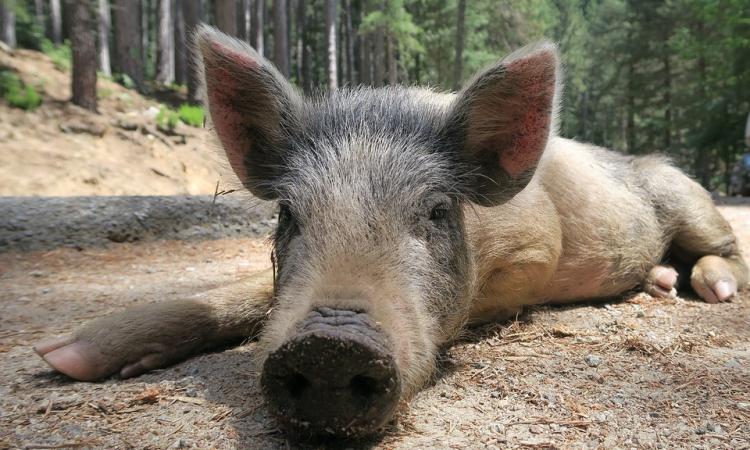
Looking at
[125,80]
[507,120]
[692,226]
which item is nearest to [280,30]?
[125,80]

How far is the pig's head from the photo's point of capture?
1923 mm

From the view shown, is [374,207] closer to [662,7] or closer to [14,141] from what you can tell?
[14,141]

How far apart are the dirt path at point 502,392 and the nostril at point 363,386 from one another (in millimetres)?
332

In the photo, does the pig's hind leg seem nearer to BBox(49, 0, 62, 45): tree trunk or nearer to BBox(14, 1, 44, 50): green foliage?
BBox(14, 1, 44, 50): green foliage

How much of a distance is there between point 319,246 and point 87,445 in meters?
1.17

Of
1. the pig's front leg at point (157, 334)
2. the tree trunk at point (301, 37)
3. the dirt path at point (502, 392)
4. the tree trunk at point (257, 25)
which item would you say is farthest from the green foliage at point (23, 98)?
the tree trunk at point (301, 37)

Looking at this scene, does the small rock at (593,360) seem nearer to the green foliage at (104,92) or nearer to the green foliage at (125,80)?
the green foliage at (104,92)

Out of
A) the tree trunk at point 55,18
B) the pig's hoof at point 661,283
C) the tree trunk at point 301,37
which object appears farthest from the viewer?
the tree trunk at point 301,37

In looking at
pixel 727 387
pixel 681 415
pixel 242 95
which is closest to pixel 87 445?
pixel 242 95

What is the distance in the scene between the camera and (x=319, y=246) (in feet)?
7.96

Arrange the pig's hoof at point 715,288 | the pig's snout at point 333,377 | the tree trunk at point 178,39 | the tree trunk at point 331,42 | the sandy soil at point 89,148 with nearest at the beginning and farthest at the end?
the pig's snout at point 333,377
the pig's hoof at point 715,288
the sandy soil at point 89,148
the tree trunk at point 331,42
the tree trunk at point 178,39

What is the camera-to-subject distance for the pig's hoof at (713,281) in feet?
15.2

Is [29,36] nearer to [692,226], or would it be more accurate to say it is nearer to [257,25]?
[257,25]

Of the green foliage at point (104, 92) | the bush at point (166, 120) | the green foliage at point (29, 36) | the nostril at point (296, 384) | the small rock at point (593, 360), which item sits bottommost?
the small rock at point (593, 360)
